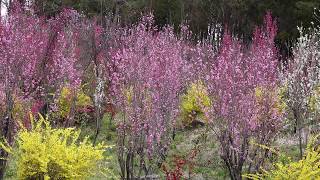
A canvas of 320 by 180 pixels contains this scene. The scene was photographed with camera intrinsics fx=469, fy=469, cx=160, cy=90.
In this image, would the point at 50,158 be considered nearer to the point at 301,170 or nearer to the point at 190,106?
the point at 301,170

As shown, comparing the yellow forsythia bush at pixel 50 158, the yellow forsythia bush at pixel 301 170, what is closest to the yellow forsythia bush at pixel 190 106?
the yellow forsythia bush at pixel 50 158

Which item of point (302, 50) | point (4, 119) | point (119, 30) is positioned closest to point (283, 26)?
point (119, 30)

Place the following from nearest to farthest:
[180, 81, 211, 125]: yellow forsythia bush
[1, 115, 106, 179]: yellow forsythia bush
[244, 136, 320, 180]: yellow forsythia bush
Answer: [244, 136, 320, 180]: yellow forsythia bush → [1, 115, 106, 179]: yellow forsythia bush → [180, 81, 211, 125]: yellow forsythia bush

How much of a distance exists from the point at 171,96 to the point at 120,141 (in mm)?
1053

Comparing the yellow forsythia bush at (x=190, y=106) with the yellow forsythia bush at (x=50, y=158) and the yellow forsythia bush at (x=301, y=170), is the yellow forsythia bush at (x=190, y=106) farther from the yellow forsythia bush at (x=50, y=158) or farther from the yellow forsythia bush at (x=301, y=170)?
the yellow forsythia bush at (x=301, y=170)

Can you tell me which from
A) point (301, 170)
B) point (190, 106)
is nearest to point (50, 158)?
point (301, 170)

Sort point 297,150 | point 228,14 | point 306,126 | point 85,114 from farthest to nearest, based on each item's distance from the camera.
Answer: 1. point 228,14
2. point 85,114
3. point 297,150
4. point 306,126

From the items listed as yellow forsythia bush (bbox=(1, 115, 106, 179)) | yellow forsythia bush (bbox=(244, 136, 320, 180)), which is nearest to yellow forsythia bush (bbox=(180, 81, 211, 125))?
yellow forsythia bush (bbox=(1, 115, 106, 179))

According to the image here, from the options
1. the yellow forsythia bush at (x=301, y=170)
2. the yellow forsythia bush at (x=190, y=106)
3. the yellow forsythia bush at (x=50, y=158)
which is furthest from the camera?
the yellow forsythia bush at (x=190, y=106)

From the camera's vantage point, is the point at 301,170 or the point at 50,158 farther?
the point at 50,158

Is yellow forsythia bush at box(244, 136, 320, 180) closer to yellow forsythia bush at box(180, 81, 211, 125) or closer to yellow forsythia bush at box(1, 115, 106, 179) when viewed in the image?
yellow forsythia bush at box(1, 115, 106, 179)

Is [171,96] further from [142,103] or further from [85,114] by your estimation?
[85,114]

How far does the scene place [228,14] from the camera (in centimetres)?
2169

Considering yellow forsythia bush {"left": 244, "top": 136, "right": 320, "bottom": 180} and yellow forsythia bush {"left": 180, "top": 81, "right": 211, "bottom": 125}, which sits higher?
yellow forsythia bush {"left": 180, "top": 81, "right": 211, "bottom": 125}
